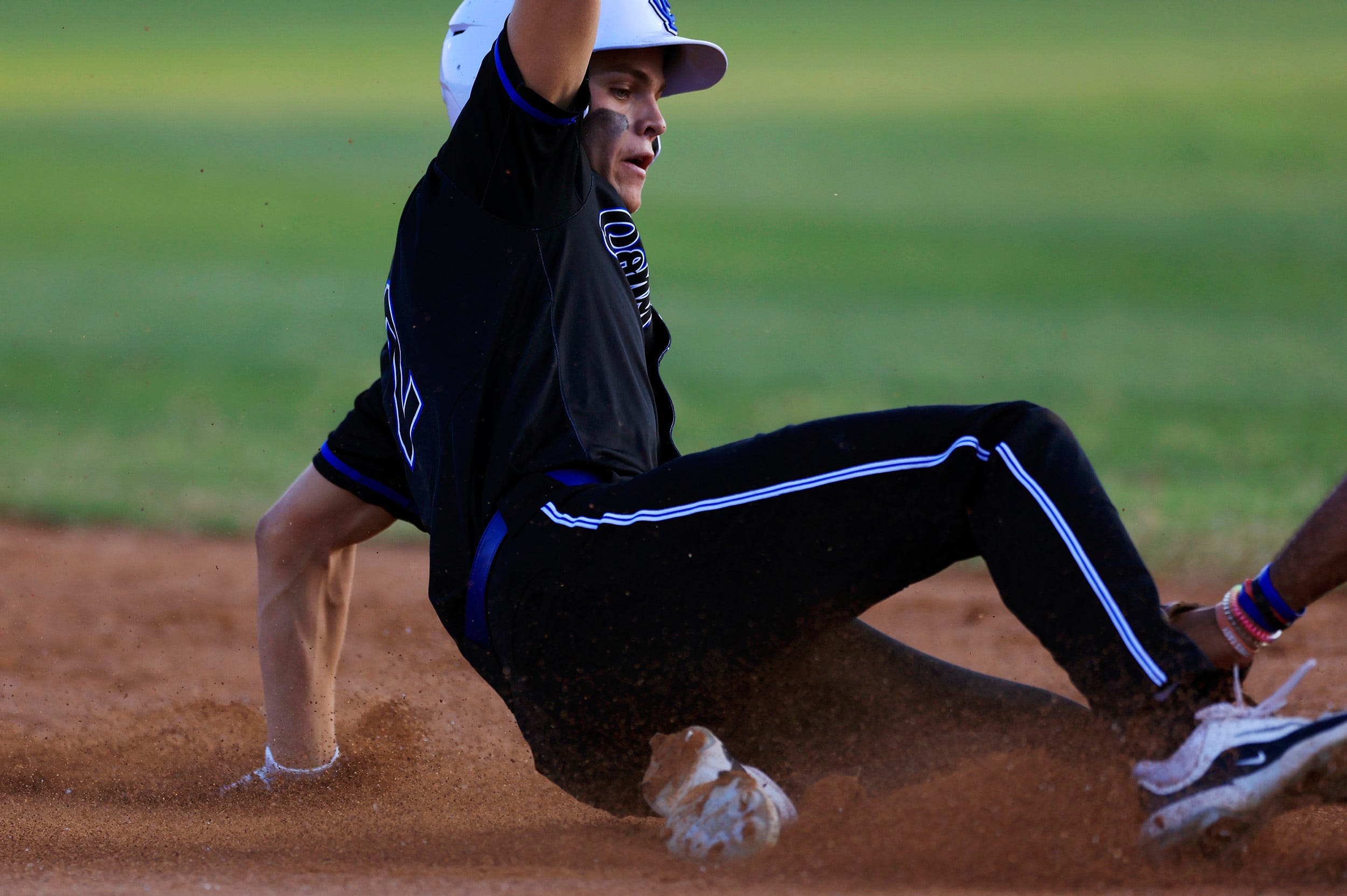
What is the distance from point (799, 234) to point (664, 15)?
15874 mm

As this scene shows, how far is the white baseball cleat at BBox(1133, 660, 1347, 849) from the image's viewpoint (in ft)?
6.26

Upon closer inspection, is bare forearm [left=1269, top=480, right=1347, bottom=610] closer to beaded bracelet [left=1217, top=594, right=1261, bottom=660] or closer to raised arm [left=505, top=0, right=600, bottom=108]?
beaded bracelet [left=1217, top=594, right=1261, bottom=660]

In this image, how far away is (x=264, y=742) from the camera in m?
3.73

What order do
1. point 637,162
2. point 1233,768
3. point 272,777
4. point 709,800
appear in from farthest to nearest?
point 272,777
point 637,162
point 709,800
point 1233,768

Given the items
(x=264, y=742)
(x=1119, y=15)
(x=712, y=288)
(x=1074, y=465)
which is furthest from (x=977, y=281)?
(x=1119, y=15)

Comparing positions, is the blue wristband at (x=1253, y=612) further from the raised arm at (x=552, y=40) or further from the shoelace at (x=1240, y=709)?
the raised arm at (x=552, y=40)

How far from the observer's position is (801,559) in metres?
2.15

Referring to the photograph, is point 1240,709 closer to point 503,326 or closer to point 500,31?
point 503,326

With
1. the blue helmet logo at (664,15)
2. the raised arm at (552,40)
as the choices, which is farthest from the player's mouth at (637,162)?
the raised arm at (552,40)

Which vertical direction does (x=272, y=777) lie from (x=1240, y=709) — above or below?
below

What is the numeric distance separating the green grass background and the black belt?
13.4 ft

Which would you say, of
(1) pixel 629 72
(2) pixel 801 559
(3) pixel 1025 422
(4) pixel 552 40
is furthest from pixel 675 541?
(1) pixel 629 72

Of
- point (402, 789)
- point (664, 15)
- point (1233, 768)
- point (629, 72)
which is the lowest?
point (402, 789)

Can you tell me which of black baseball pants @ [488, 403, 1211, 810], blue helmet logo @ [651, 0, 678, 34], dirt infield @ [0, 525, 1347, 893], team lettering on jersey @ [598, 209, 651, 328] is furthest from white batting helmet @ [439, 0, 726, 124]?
dirt infield @ [0, 525, 1347, 893]
